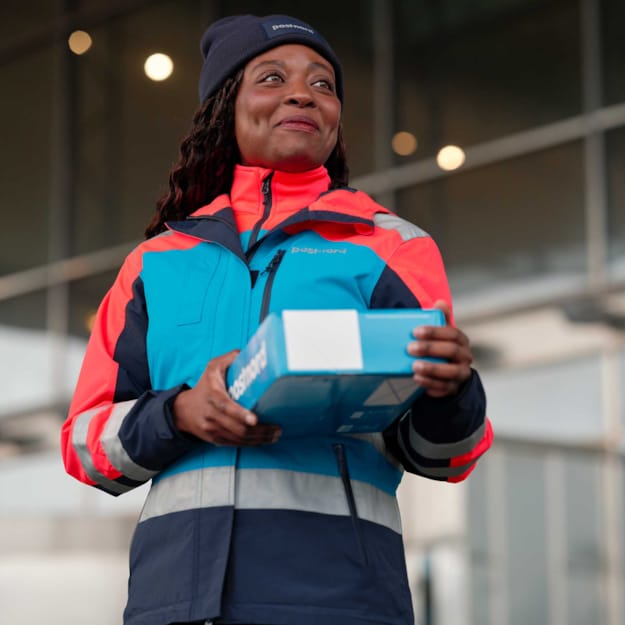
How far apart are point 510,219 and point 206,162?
4939 millimetres

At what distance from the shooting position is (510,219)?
7.29 m

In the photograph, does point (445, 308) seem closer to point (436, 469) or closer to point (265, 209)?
point (436, 469)

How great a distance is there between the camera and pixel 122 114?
32.2 feet

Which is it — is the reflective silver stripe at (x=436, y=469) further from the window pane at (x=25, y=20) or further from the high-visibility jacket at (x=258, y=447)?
the window pane at (x=25, y=20)

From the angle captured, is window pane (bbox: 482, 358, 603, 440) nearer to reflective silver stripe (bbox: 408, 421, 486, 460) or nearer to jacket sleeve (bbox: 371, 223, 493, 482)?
jacket sleeve (bbox: 371, 223, 493, 482)

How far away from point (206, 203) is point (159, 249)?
228 millimetres

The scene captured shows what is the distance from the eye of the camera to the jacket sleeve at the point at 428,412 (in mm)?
2004

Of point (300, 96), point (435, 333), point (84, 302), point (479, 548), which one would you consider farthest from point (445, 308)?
point (84, 302)

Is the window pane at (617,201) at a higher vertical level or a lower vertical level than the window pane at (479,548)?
higher

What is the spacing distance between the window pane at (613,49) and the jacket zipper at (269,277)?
5.16 meters

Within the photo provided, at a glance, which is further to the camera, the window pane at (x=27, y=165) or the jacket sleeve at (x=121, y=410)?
the window pane at (x=27, y=165)

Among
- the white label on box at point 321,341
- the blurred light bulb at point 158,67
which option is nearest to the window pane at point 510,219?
the blurred light bulb at point 158,67

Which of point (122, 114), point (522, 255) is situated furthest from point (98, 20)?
point (522, 255)

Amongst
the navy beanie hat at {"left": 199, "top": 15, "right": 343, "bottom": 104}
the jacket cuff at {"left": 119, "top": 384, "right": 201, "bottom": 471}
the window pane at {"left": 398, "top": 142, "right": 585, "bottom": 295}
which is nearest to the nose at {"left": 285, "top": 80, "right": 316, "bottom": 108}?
the navy beanie hat at {"left": 199, "top": 15, "right": 343, "bottom": 104}
